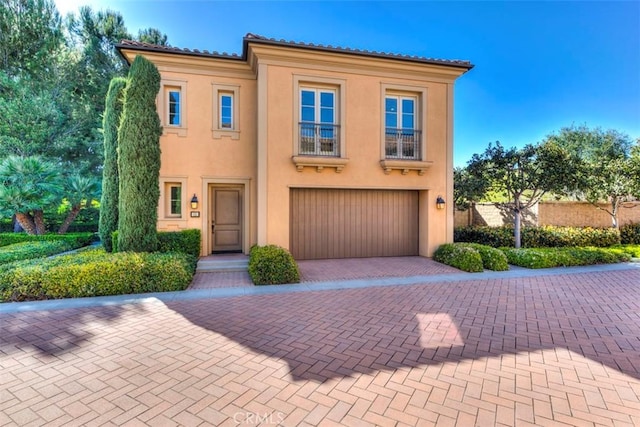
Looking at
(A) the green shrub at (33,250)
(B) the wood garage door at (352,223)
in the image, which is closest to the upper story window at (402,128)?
(B) the wood garage door at (352,223)

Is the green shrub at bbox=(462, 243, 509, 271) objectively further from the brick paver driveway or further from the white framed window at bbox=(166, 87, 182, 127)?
the white framed window at bbox=(166, 87, 182, 127)

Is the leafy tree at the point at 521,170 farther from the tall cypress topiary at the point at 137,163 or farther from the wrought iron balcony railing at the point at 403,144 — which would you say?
the tall cypress topiary at the point at 137,163

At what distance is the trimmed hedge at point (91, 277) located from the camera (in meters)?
5.86

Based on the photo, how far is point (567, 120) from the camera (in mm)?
27500

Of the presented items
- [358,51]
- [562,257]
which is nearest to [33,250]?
[358,51]

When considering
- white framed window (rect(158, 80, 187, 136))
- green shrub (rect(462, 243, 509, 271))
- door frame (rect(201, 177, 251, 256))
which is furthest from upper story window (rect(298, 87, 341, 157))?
green shrub (rect(462, 243, 509, 271))

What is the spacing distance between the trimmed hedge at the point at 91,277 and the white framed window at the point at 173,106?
4524mm

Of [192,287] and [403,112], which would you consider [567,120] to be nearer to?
[403,112]

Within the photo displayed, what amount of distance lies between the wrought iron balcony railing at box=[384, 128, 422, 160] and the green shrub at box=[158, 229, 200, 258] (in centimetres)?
681

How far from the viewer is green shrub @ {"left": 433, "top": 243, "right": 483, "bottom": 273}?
27.9 feet

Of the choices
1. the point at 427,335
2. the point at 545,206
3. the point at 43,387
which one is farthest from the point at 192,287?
the point at 545,206

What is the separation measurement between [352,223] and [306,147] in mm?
3036

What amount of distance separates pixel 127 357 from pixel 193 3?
10.6 m

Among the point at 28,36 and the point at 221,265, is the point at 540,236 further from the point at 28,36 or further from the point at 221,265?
the point at 28,36
